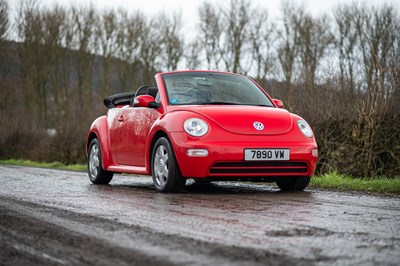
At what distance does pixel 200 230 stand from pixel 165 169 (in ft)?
11.6

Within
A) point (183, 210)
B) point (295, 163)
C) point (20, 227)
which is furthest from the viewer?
point (295, 163)

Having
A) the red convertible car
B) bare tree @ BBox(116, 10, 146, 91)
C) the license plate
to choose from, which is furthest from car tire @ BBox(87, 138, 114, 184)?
bare tree @ BBox(116, 10, 146, 91)

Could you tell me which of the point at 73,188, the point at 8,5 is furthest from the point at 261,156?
the point at 8,5

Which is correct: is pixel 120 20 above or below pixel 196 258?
above

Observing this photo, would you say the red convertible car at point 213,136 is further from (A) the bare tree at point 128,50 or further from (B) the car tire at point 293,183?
(A) the bare tree at point 128,50

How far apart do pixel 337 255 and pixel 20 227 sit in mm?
2464

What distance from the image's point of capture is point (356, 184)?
32.9ft

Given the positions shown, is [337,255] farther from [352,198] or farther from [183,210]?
[352,198]

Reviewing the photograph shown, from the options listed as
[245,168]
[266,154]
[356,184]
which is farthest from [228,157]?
[356,184]

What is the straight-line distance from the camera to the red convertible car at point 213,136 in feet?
26.8

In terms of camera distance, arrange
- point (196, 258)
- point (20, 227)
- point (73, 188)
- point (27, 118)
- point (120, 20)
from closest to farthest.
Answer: point (196, 258), point (20, 227), point (73, 188), point (27, 118), point (120, 20)

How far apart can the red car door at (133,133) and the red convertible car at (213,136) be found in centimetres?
1

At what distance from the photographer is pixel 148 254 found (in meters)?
4.08

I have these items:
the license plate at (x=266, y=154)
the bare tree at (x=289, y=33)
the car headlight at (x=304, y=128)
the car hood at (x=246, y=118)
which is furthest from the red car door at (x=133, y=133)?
the bare tree at (x=289, y=33)
